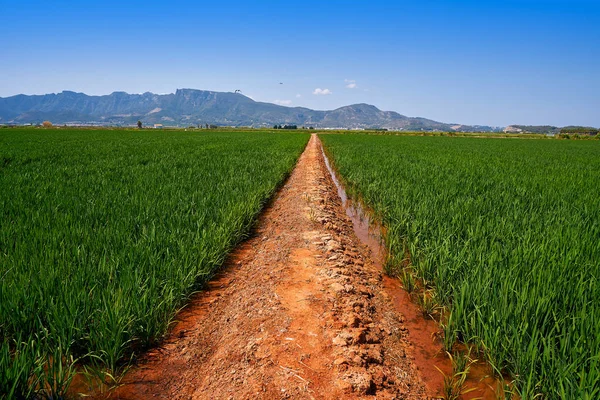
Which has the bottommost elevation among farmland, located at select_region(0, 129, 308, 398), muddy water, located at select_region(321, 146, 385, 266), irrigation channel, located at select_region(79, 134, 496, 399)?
muddy water, located at select_region(321, 146, 385, 266)

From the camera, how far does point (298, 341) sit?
3.08 metres

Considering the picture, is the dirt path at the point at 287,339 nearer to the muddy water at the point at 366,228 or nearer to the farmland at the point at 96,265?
the farmland at the point at 96,265

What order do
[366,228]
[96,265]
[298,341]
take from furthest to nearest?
1. [366,228]
2. [96,265]
3. [298,341]

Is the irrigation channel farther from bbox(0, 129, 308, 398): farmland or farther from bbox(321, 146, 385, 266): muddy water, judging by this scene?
bbox(321, 146, 385, 266): muddy water

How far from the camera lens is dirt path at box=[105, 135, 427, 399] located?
101 inches

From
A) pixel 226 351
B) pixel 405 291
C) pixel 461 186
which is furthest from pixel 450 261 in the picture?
pixel 461 186

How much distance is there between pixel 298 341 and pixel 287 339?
102mm

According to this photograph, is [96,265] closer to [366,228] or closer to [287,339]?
[287,339]

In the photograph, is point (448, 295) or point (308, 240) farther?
point (308, 240)

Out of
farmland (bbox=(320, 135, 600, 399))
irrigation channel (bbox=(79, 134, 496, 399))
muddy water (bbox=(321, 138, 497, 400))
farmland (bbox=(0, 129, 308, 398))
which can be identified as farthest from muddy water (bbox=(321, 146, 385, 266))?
farmland (bbox=(0, 129, 308, 398))

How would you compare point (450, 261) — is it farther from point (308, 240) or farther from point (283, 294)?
point (308, 240)

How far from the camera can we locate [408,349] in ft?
10.5

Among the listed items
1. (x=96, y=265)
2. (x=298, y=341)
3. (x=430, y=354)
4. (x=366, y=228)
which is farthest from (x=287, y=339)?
(x=366, y=228)

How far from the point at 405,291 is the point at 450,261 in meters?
0.83
